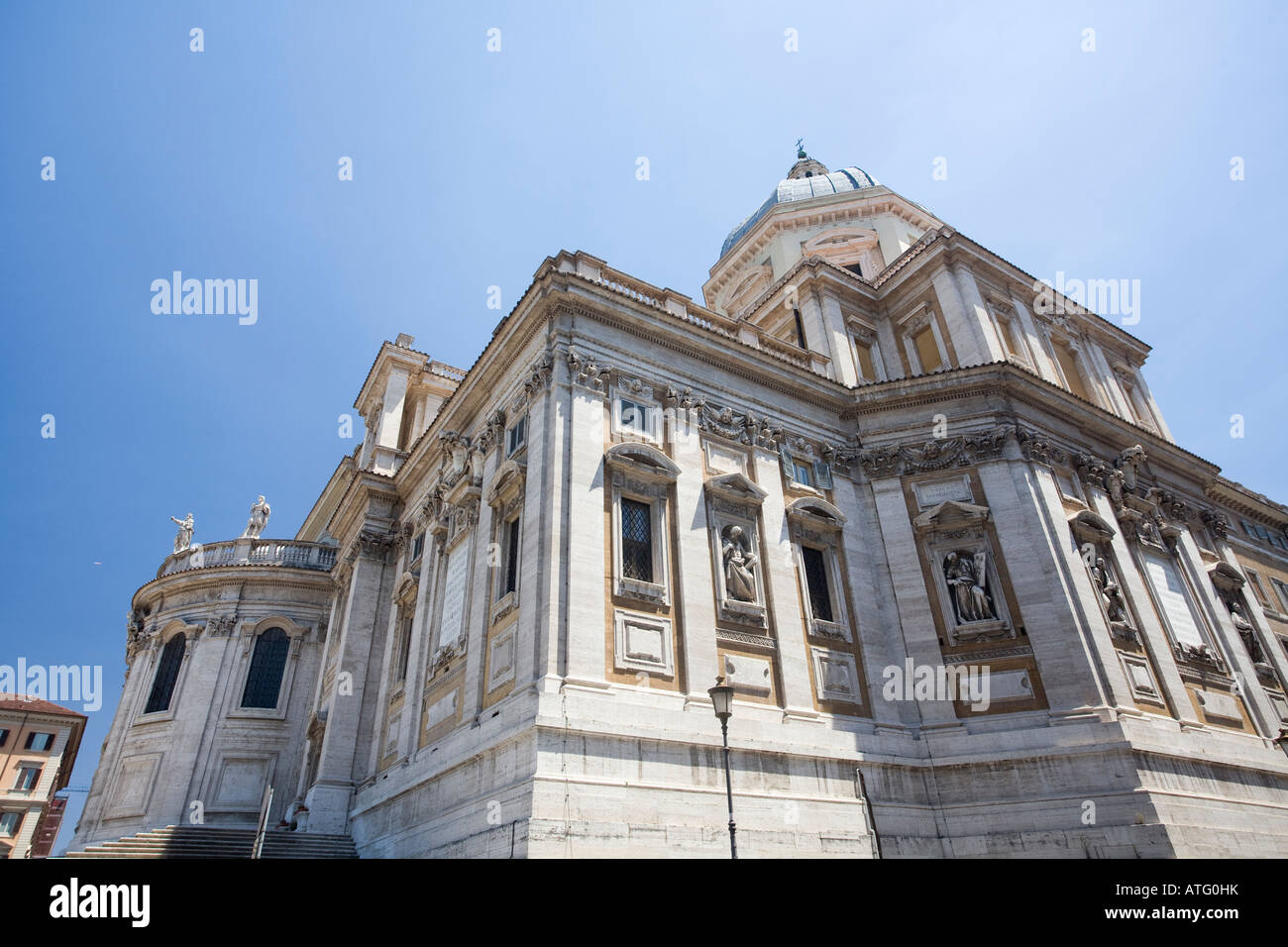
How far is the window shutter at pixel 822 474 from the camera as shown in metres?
20.1

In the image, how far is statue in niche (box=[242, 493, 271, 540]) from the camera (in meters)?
31.3

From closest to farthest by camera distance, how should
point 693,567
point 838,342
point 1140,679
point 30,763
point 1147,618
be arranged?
point 693,567 < point 1140,679 < point 1147,618 < point 838,342 < point 30,763

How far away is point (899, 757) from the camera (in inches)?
640

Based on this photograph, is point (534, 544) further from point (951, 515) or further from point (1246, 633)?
point (1246, 633)

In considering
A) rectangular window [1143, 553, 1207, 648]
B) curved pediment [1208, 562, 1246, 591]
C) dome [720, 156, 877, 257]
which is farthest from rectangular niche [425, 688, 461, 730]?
dome [720, 156, 877, 257]

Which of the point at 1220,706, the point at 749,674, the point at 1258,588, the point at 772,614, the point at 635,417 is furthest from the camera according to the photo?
the point at 1258,588

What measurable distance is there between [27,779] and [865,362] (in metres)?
68.0

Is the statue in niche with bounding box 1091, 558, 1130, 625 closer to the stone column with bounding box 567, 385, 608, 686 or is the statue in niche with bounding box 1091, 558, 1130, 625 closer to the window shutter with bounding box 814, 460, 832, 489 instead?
the window shutter with bounding box 814, 460, 832, 489

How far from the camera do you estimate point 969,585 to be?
1858 cm

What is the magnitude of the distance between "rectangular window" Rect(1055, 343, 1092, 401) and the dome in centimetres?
1258

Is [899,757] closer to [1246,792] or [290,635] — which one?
[1246,792]

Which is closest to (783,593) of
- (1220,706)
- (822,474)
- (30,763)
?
(822,474)

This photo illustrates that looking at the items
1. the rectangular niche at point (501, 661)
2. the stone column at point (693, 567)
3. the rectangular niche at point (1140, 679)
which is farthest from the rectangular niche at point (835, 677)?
the rectangular niche at point (501, 661)

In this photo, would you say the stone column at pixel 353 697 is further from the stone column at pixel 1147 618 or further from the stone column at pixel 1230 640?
the stone column at pixel 1230 640
